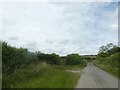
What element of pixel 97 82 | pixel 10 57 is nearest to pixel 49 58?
pixel 97 82

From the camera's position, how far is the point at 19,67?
21.1 metres

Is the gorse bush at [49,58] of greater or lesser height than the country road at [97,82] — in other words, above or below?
above

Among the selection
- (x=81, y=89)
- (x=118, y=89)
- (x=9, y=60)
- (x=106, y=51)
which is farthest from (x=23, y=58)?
(x=106, y=51)

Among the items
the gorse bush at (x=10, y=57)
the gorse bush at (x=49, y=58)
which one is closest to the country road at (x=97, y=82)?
the gorse bush at (x=10, y=57)

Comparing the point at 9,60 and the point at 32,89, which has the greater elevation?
the point at 9,60

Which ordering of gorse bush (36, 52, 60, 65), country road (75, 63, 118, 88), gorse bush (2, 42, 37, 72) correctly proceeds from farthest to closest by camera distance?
gorse bush (36, 52, 60, 65)
gorse bush (2, 42, 37, 72)
country road (75, 63, 118, 88)

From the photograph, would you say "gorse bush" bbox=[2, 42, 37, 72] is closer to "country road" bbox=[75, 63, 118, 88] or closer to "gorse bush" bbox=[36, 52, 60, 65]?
"country road" bbox=[75, 63, 118, 88]

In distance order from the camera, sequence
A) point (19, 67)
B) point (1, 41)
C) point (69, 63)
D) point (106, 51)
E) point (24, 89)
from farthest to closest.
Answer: point (106, 51) < point (69, 63) < point (19, 67) < point (1, 41) < point (24, 89)

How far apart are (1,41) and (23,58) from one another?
18.6ft

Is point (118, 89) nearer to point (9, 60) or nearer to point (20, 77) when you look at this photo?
point (20, 77)

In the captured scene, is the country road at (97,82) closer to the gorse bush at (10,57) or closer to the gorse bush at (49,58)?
the gorse bush at (10,57)

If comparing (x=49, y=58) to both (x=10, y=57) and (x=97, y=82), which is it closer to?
(x=97, y=82)

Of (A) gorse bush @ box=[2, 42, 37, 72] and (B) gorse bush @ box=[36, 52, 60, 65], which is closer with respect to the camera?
(A) gorse bush @ box=[2, 42, 37, 72]

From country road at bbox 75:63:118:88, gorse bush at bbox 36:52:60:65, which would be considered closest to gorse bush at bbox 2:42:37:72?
country road at bbox 75:63:118:88
